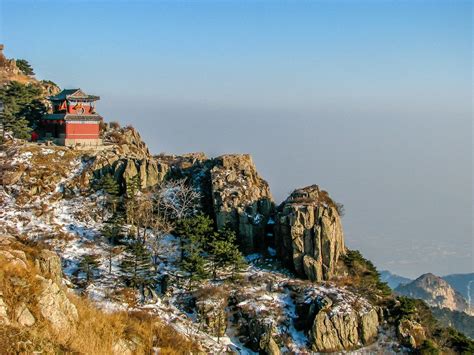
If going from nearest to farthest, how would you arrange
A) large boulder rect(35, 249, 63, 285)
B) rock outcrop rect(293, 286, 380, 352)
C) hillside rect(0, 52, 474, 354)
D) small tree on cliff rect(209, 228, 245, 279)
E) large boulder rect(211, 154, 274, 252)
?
large boulder rect(35, 249, 63, 285), rock outcrop rect(293, 286, 380, 352), hillside rect(0, 52, 474, 354), small tree on cliff rect(209, 228, 245, 279), large boulder rect(211, 154, 274, 252)

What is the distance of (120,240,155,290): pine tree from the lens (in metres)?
37.3

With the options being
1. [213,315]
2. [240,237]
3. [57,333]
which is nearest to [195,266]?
[213,315]

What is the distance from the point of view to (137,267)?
131ft

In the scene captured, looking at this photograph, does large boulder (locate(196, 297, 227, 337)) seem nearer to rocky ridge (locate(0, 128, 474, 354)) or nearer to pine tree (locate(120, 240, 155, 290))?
rocky ridge (locate(0, 128, 474, 354))

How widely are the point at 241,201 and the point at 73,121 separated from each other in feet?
72.7

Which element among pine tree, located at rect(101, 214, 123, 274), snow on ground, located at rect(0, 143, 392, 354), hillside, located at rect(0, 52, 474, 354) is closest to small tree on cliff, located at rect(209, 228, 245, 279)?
hillside, located at rect(0, 52, 474, 354)

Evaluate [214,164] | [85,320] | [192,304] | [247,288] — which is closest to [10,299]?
[85,320]

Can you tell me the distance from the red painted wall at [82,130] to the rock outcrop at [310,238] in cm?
2389

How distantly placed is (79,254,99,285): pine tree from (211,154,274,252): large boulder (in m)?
10.2

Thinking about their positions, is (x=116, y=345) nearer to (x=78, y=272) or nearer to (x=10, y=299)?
(x=10, y=299)

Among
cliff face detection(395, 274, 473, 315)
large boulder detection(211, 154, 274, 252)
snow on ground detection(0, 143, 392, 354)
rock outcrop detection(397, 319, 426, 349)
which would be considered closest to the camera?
snow on ground detection(0, 143, 392, 354)

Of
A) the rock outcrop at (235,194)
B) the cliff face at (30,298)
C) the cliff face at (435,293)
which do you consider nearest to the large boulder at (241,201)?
the rock outcrop at (235,194)

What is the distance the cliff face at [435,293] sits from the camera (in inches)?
4815

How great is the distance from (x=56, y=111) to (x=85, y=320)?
4855 centimetres
